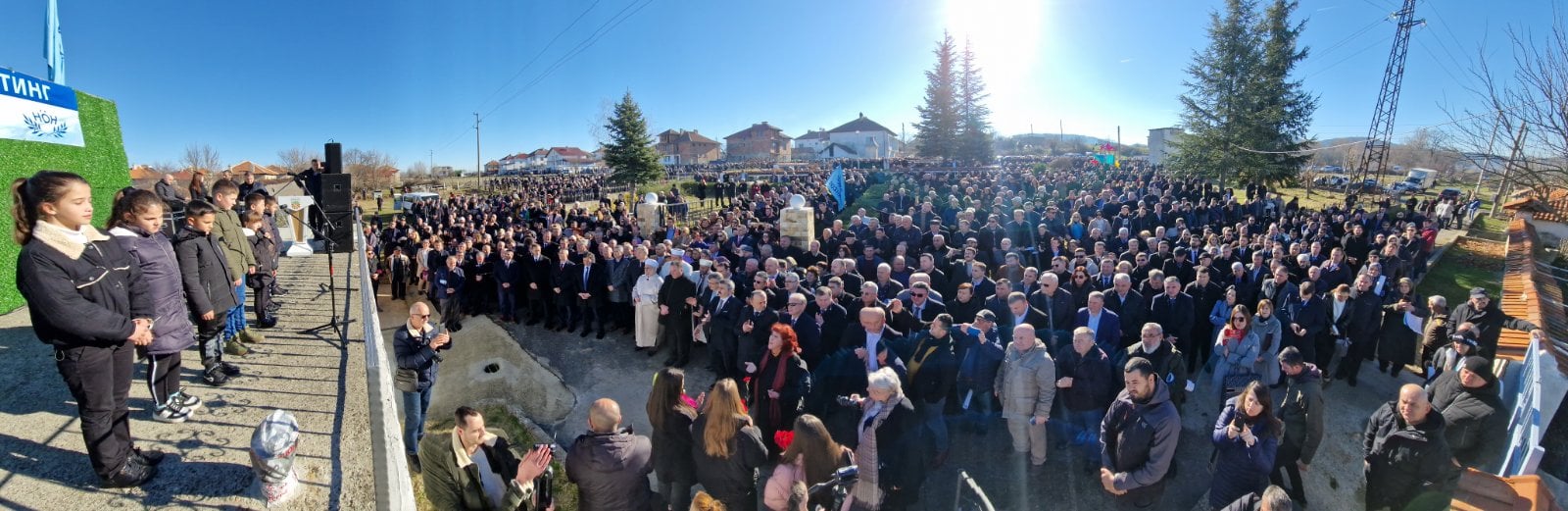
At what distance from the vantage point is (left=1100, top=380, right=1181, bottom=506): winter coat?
374 centimetres

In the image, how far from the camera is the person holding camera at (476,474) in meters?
3.30

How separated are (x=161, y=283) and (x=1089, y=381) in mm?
6168

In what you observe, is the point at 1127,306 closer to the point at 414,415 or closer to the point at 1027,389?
the point at 1027,389

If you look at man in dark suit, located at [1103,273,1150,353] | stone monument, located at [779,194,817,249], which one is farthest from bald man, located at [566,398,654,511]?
stone monument, located at [779,194,817,249]

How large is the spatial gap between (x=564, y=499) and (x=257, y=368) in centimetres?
267

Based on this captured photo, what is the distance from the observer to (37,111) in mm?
6035

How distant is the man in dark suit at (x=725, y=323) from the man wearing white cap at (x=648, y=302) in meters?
1.18

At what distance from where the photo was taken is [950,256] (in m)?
8.85

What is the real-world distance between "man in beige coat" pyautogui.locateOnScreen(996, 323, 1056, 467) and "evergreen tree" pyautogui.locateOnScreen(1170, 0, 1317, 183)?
2453 centimetres

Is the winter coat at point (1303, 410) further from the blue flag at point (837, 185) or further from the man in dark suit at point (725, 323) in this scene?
the blue flag at point (837, 185)

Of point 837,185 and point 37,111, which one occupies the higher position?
point 37,111

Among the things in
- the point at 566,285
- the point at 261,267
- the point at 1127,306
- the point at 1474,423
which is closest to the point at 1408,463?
the point at 1474,423

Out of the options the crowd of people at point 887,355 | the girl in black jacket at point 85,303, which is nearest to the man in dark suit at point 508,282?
the crowd of people at point 887,355

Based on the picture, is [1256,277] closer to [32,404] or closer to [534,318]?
[534,318]
